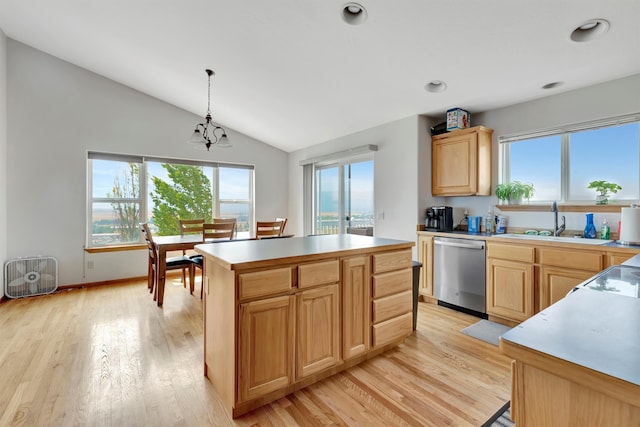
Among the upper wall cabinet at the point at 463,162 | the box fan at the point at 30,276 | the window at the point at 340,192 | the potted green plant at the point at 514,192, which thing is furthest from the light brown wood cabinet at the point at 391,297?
the box fan at the point at 30,276

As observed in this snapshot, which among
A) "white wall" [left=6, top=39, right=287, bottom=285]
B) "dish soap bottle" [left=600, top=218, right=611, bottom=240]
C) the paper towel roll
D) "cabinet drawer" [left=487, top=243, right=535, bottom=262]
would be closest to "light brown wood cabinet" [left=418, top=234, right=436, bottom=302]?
"cabinet drawer" [left=487, top=243, right=535, bottom=262]

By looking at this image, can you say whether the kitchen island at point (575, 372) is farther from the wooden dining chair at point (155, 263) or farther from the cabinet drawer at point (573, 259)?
the wooden dining chair at point (155, 263)

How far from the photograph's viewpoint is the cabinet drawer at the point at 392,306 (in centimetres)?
226

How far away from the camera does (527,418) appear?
2.12ft

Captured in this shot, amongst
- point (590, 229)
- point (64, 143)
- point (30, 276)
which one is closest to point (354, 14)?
point (590, 229)

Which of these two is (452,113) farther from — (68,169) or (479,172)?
(68,169)

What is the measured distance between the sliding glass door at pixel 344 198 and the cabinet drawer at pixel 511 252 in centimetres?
170

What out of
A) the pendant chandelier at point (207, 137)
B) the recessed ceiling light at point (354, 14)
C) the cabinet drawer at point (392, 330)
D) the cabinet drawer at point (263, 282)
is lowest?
the cabinet drawer at point (392, 330)

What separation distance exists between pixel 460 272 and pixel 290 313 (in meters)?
2.25

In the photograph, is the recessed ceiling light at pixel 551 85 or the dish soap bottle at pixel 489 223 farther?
the dish soap bottle at pixel 489 223

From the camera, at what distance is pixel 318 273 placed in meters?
1.92

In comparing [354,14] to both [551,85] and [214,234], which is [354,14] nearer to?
[551,85]

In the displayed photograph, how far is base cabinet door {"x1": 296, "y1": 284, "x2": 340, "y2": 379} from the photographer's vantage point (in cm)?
185

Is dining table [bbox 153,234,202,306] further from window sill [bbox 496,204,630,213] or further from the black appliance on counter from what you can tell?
window sill [bbox 496,204,630,213]
